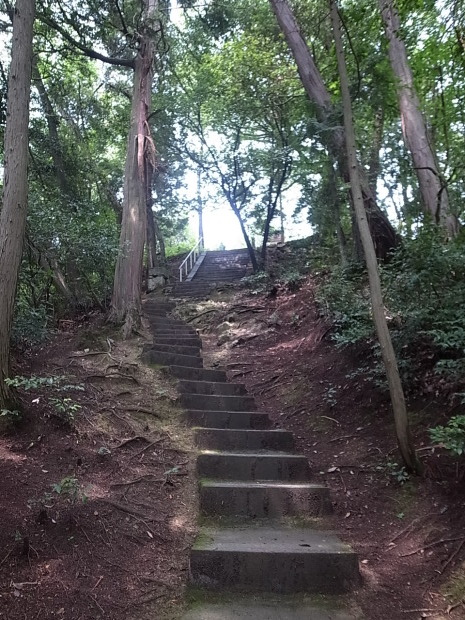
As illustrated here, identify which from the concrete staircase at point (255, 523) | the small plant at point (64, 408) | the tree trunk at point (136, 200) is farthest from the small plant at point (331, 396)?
the tree trunk at point (136, 200)

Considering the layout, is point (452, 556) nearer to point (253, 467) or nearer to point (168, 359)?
point (253, 467)

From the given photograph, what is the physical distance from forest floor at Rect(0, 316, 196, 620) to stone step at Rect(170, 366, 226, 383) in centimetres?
86

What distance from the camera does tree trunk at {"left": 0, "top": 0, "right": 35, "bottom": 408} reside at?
412 cm

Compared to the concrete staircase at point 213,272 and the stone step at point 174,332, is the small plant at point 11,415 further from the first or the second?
the concrete staircase at point 213,272

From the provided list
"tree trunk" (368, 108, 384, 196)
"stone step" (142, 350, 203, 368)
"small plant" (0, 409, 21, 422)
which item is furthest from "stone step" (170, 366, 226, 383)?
"tree trunk" (368, 108, 384, 196)

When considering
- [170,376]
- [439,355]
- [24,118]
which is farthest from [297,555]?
[24,118]

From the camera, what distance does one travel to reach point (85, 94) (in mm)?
14398

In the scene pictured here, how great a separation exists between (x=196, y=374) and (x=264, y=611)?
4055 mm

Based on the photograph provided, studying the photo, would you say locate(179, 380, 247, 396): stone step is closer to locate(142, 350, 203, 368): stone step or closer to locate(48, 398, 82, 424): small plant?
locate(142, 350, 203, 368): stone step

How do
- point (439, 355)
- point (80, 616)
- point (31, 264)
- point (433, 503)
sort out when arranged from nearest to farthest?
point (80, 616), point (433, 503), point (439, 355), point (31, 264)

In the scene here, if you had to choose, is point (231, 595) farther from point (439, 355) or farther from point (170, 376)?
point (170, 376)

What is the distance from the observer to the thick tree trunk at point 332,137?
341 inches

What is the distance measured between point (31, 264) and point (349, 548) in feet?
21.2

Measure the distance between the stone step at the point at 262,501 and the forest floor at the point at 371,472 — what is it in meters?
0.21
